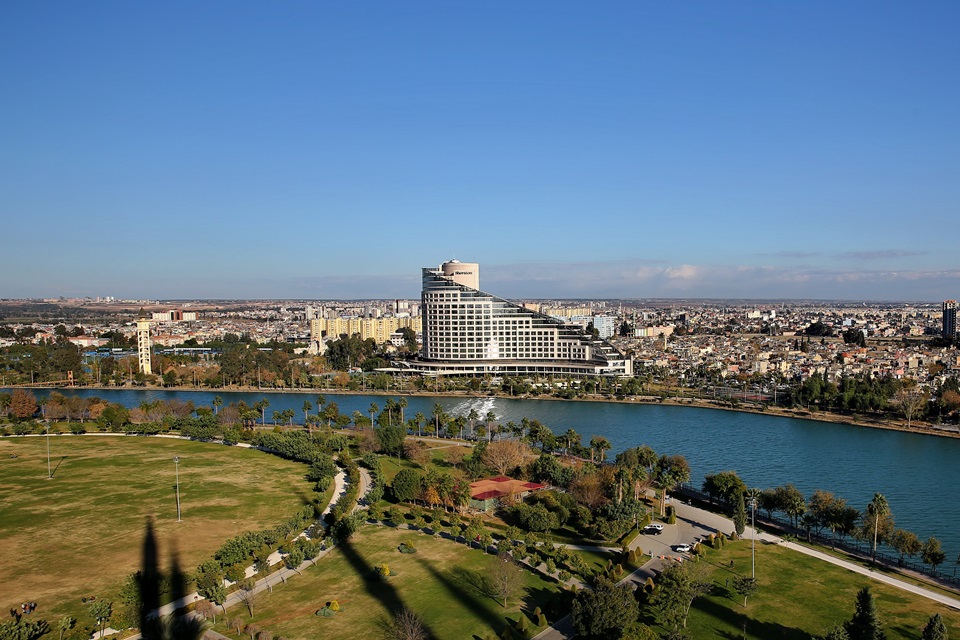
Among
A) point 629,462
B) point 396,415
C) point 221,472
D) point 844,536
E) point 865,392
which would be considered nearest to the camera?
point 844,536

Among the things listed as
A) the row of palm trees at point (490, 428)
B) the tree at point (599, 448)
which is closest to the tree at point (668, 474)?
the row of palm trees at point (490, 428)

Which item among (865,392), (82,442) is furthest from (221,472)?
(865,392)

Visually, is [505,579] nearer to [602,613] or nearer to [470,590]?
[470,590]

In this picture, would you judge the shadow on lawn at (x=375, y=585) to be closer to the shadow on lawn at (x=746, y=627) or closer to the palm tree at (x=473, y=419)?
the shadow on lawn at (x=746, y=627)

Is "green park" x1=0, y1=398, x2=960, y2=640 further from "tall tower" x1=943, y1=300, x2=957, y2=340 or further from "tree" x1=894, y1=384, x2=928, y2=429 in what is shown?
"tall tower" x1=943, y1=300, x2=957, y2=340

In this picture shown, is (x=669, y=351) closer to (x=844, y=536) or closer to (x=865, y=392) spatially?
(x=865, y=392)

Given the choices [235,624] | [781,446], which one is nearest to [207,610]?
[235,624]

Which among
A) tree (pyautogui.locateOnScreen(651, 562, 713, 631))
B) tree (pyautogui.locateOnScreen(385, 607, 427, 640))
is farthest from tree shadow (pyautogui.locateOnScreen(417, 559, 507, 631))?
tree (pyautogui.locateOnScreen(651, 562, 713, 631))
